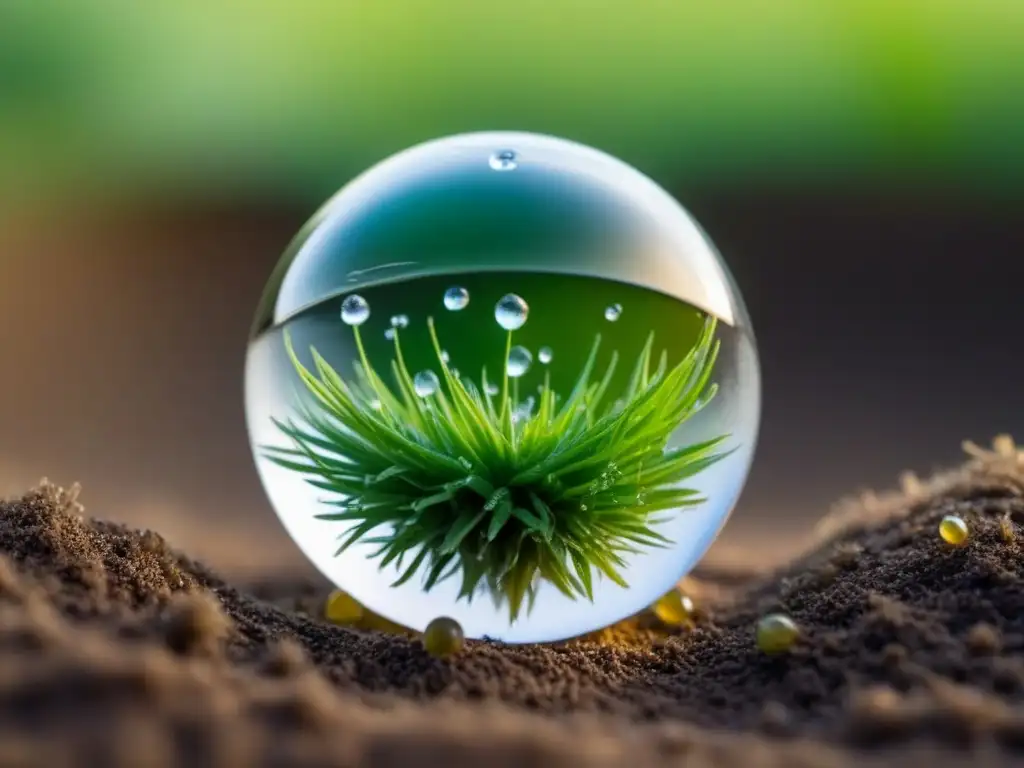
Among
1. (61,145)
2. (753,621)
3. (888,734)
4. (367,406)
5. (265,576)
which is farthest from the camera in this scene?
(61,145)

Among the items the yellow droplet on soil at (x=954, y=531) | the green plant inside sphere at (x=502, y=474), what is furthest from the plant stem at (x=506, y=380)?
the yellow droplet on soil at (x=954, y=531)

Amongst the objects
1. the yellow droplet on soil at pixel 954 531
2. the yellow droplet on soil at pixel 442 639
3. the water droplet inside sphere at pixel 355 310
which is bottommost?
the yellow droplet on soil at pixel 442 639

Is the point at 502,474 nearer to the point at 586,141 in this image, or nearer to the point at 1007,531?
the point at 1007,531

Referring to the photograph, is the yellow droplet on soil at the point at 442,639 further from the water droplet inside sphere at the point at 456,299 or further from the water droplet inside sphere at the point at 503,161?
the water droplet inside sphere at the point at 503,161

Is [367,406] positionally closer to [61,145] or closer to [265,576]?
[265,576]

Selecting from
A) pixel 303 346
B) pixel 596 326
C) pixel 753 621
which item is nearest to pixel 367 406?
pixel 303 346

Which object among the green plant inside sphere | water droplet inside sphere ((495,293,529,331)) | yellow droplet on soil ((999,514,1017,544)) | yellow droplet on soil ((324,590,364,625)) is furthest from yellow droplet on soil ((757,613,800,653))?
yellow droplet on soil ((324,590,364,625))
